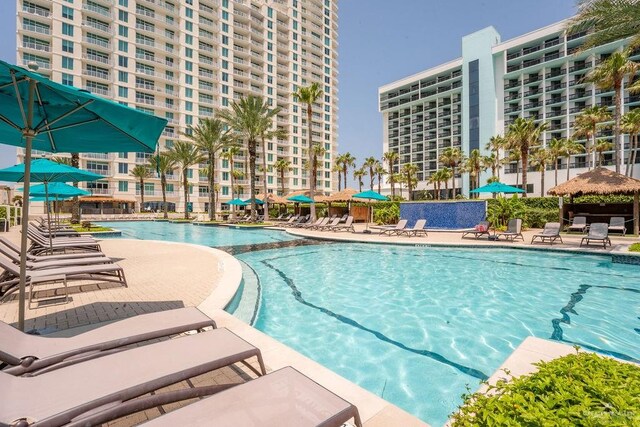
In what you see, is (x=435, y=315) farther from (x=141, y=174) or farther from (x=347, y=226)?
(x=141, y=174)

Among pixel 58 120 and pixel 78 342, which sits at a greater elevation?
pixel 58 120

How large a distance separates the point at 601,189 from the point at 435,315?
16.1 meters

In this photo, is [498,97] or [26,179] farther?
[498,97]

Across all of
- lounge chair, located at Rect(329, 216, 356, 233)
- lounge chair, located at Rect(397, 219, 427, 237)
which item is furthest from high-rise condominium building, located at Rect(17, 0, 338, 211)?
lounge chair, located at Rect(397, 219, 427, 237)

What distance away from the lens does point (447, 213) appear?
23125 mm

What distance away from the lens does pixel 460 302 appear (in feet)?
22.5

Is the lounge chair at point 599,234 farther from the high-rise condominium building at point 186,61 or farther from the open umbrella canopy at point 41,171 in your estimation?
the high-rise condominium building at point 186,61

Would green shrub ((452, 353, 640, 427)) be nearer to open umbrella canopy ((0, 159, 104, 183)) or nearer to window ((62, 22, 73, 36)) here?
open umbrella canopy ((0, 159, 104, 183))

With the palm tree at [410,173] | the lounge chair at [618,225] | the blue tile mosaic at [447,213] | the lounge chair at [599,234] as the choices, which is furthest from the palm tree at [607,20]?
the palm tree at [410,173]

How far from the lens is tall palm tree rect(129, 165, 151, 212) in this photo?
5028 centimetres

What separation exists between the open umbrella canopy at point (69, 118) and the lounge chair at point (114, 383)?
239 centimetres

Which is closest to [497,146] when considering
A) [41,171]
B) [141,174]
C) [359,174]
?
[359,174]

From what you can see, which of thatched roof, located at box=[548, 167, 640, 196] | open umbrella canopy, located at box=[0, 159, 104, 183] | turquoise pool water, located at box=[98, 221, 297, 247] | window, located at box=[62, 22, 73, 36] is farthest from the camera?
window, located at box=[62, 22, 73, 36]

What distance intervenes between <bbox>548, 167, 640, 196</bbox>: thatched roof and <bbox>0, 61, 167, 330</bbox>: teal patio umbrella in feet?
66.8
